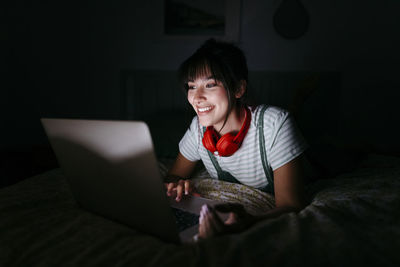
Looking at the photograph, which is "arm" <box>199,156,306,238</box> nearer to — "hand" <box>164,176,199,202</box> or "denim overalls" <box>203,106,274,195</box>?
"denim overalls" <box>203,106,274,195</box>

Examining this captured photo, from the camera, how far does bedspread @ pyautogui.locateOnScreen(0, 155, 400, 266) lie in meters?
0.57

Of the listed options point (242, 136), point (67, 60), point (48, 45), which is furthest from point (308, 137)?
point (48, 45)

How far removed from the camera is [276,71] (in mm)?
2307

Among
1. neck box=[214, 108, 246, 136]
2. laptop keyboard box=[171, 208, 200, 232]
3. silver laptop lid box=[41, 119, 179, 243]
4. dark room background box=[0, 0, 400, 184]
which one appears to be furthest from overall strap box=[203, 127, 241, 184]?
dark room background box=[0, 0, 400, 184]

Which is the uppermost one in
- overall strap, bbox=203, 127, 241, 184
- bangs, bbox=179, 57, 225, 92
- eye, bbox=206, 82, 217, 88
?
bangs, bbox=179, 57, 225, 92

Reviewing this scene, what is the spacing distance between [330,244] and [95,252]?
505mm

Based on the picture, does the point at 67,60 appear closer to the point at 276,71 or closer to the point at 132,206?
the point at 276,71

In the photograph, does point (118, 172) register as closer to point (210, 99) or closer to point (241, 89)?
point (210, 99)

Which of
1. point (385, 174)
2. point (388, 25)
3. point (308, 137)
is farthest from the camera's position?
point (388, 25)

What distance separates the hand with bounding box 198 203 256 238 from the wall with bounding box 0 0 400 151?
1824 mm

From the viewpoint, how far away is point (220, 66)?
42.1 inches

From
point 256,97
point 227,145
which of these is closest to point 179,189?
point 227,145

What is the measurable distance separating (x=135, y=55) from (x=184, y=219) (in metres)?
2.01

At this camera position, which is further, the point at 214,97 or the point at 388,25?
the point at 388,25
